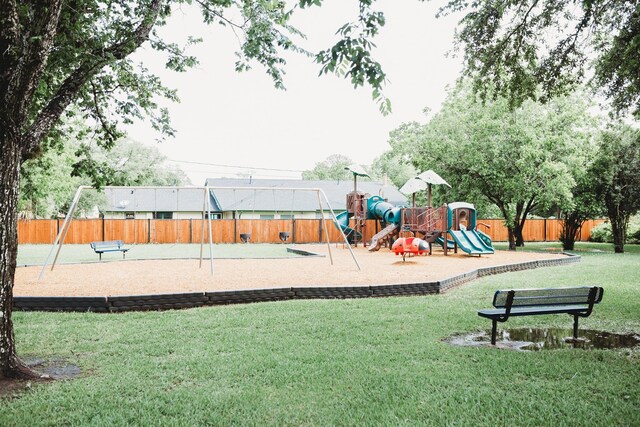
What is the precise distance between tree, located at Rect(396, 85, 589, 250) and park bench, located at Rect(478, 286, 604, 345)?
1764 centimetres

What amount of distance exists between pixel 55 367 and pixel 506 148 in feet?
75.9

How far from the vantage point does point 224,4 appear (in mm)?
9273

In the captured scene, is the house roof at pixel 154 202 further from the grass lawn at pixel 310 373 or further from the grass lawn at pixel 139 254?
the grass lawn at pixel 310 373

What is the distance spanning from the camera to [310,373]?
489 cm

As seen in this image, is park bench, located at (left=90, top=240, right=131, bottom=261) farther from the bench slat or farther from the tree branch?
the bench slat

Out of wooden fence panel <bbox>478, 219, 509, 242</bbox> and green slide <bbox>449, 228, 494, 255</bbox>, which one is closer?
green slide <bbox>449, 228, 494, 255</bbox>

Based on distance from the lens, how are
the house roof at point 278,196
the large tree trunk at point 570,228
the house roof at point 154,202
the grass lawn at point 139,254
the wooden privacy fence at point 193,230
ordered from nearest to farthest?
the grass lawn at point 139,254
the large tree trunk at point 570,228
the wooden privacy fence at point 193,230
the house roof at point 278,196
the house roof at point 154,202

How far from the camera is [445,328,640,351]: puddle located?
244 inches

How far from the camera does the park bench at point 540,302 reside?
619 centimetres

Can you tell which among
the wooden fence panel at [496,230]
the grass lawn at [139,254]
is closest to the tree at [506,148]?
the grass lawn at [139,254]

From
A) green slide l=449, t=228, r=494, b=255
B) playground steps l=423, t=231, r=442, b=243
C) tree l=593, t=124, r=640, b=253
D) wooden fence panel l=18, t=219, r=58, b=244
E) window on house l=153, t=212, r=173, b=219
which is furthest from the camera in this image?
window on house l=153, t=212, r=173, b=219

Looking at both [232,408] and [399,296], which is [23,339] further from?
[399,296]

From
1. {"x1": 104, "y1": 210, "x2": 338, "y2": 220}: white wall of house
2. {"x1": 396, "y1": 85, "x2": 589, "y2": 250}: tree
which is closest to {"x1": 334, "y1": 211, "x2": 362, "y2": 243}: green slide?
{"x1": 396, "y1": 85, "x2": 589, "y2": 250}: tree

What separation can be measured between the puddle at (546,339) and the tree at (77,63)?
4027 millimetres
